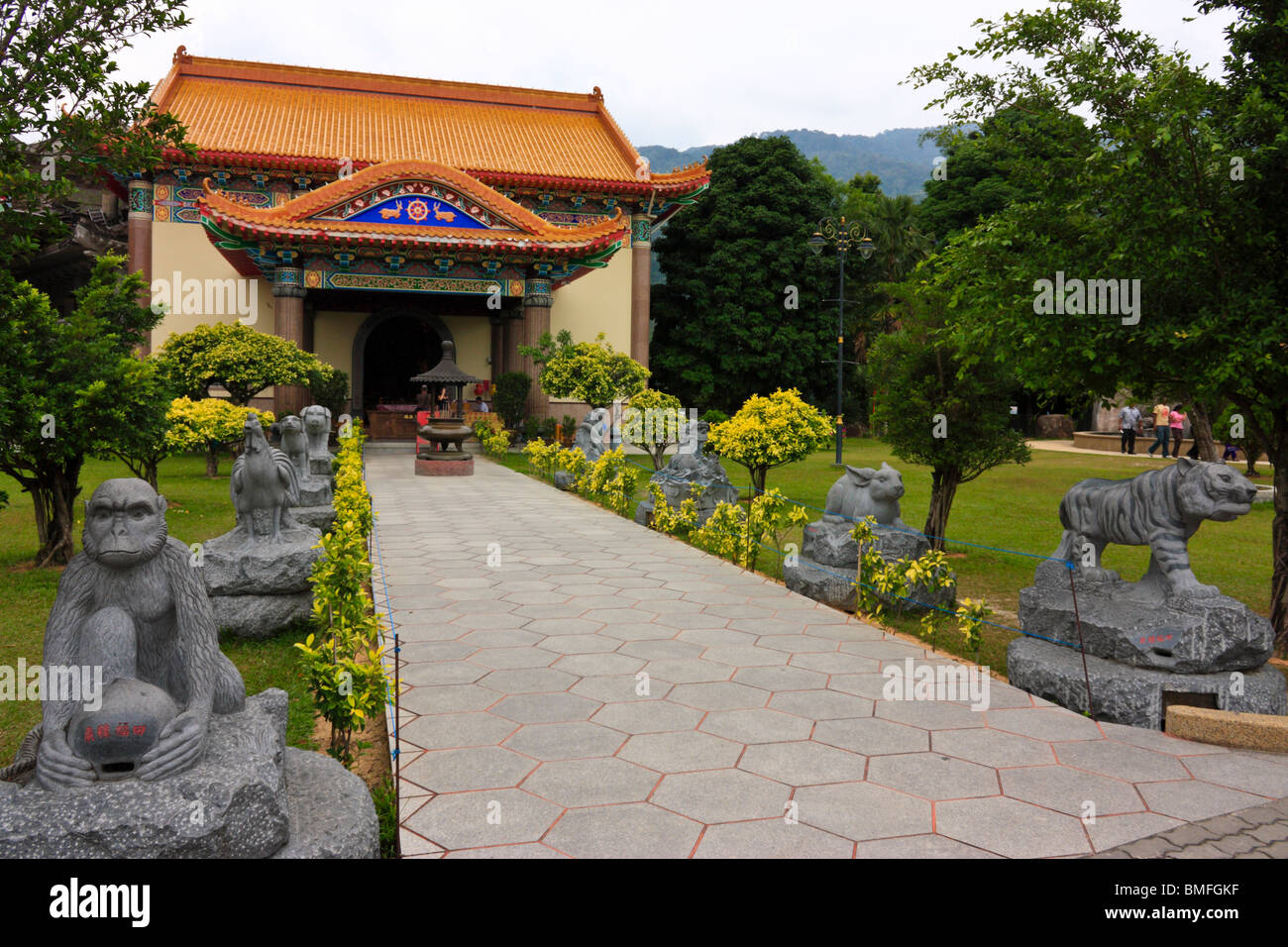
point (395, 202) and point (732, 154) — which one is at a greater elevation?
point (732, 154)

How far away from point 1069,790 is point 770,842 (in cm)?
137

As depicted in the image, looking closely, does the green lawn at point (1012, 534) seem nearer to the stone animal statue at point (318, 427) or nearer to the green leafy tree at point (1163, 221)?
the green leafy tree at point (1163, 221)

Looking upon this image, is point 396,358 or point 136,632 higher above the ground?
point 396,358

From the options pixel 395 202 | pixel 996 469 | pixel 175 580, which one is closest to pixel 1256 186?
pixel 175 580

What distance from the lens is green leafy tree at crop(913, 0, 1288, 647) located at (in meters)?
5.37

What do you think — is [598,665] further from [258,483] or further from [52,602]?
[52,602]

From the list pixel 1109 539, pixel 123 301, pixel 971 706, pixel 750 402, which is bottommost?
pixel 971 706

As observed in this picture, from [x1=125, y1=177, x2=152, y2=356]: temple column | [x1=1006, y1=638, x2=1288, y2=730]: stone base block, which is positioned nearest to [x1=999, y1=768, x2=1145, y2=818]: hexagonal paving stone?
[x1=1006, y1=638, x2=1288, y2=730]: stone base block

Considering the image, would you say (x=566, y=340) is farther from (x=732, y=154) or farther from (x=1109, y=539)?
(x=1109, y=539)

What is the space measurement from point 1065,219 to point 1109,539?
2.48 meters

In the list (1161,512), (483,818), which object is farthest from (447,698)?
(1161,512)

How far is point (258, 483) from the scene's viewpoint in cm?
629

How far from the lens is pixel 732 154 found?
29.7 m

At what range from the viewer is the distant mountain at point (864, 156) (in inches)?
5433
